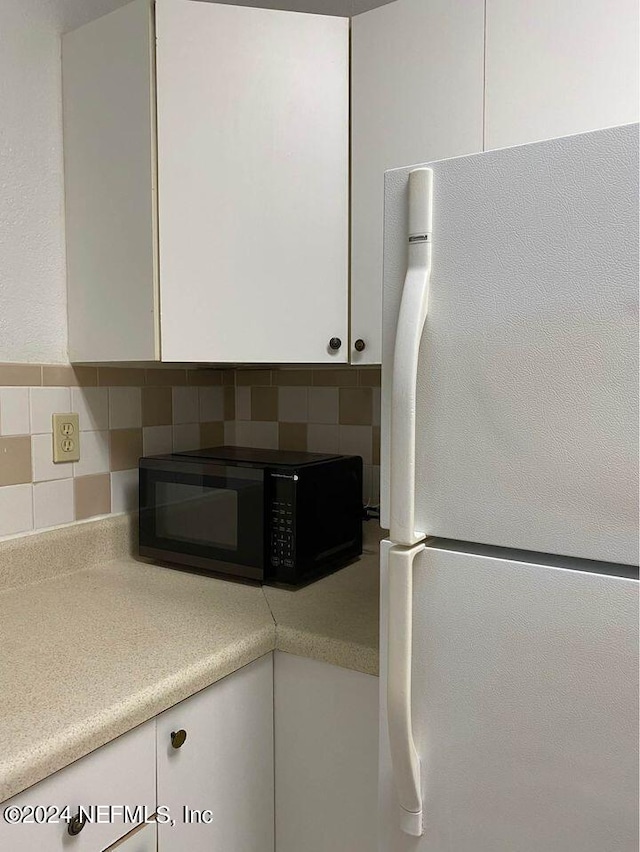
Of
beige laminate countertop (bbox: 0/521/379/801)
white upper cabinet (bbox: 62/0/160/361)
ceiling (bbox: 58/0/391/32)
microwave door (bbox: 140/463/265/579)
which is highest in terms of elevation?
ceiling (bbox: 58/0/391/32)

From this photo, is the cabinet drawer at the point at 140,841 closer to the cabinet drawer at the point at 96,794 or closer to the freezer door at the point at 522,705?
the cabinet drawer at the point at 96,794

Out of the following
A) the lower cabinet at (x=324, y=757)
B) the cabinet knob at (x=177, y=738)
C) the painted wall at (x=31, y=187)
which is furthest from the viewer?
the painted wall at (x=31, y=187)

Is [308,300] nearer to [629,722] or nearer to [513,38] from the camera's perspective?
[513,38]

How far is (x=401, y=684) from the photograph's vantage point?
0.87 meters

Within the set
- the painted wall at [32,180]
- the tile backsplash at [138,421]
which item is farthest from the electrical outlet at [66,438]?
the painted wall at [32,180]

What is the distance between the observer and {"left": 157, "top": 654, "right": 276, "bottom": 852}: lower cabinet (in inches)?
39.8

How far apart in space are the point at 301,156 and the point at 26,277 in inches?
25.1

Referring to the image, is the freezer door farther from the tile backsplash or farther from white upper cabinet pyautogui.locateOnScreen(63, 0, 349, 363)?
the tile backsplash

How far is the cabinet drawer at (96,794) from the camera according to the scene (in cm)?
81

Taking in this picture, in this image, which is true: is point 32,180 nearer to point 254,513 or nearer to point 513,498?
point 254,513

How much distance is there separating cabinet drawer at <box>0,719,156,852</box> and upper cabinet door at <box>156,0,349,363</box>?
71cm

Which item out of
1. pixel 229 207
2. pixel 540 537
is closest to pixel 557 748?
pixel 540 537

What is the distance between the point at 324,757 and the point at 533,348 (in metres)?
0.80

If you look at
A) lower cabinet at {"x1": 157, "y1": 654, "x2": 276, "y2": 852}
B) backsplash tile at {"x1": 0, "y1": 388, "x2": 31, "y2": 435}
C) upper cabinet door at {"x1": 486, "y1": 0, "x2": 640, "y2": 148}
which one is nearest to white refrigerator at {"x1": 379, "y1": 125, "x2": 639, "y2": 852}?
lower cabinet at {"x1": 157, "y1": 654, "x2": 276, "y2": 852}
